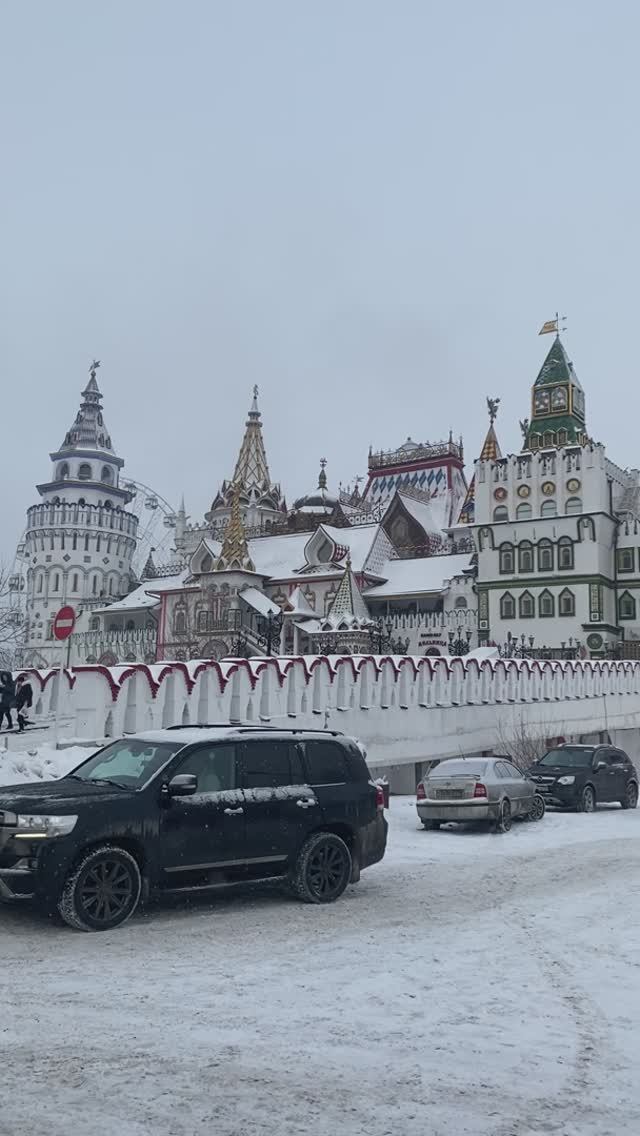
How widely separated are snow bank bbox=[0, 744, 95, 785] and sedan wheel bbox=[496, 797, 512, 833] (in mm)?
6752

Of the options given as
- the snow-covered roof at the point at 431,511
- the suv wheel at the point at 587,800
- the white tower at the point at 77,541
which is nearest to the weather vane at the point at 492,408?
the snow-covered roof at the point at 431,511

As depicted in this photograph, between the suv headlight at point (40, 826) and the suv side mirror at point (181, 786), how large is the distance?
999mm

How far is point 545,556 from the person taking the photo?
175 ft

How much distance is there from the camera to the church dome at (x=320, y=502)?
70.8 metres

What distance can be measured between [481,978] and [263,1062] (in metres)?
2.38

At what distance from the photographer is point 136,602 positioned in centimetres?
7206

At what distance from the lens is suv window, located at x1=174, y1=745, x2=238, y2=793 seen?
9352 mm

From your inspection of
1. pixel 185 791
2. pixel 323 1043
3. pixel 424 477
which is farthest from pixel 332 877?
pixel 424 477

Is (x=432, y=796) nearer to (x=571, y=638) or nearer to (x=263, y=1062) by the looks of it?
(x=263, y=1062)

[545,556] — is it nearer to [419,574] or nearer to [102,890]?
[419,574]

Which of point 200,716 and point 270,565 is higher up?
point 270,565

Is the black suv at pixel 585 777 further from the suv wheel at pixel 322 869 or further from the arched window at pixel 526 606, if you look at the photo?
Result: the arched window at pixel 526 606

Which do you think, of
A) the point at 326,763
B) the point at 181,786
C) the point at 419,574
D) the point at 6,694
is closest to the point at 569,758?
the point at 6,694

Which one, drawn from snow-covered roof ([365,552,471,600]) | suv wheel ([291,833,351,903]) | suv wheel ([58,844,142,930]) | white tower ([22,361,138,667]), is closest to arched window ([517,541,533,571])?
snow-covered roof ([365,552,471,600])
